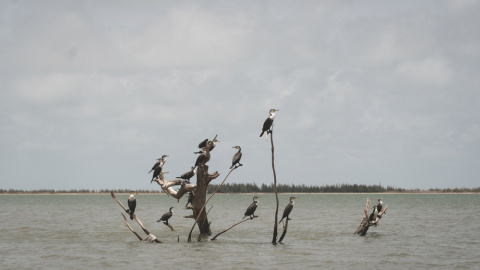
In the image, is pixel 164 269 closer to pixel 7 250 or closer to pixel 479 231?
pixel 7 250

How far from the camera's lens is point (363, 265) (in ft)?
55.7

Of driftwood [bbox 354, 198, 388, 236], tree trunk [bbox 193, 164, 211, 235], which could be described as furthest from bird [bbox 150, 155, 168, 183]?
driftwood [bbox 354, 198, 388, 236]

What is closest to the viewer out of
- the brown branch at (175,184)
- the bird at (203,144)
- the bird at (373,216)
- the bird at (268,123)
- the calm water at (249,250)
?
the calm water at (249,250)

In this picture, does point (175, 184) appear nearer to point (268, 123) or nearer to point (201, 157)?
point (201, 157)

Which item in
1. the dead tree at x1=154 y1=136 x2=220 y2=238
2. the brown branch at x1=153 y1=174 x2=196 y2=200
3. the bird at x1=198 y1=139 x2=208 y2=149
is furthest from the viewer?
the brown branch at x1=153 y1=174 x2=196 y2=200

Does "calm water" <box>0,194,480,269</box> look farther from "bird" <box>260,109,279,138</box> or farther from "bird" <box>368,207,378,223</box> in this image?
"bird" <box>260,109,279,138</box>

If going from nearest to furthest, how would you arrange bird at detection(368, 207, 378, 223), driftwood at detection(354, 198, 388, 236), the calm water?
the calm water
driftwood at detection(354, 198, 388, 236)
bird at detection(368, 207, 378, 223)

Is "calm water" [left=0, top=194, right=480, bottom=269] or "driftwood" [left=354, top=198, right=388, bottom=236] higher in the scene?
"driftwood" [left=354, top=198, right=388, bottom=236]

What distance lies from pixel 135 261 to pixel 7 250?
19.7 ft

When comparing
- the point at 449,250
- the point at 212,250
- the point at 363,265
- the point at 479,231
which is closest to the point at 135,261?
the point at 212,250

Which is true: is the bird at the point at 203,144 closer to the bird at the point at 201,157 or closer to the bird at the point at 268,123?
the bird at the point at 201,157

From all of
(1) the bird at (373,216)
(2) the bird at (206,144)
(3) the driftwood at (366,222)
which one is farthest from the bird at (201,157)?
(1) the bird at (373,216)

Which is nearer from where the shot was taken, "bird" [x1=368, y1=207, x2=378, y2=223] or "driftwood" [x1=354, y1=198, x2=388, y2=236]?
"driftwood" [x1=354, y1=198, x2=388, y2=236]

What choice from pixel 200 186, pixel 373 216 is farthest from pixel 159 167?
pixel 373 216
